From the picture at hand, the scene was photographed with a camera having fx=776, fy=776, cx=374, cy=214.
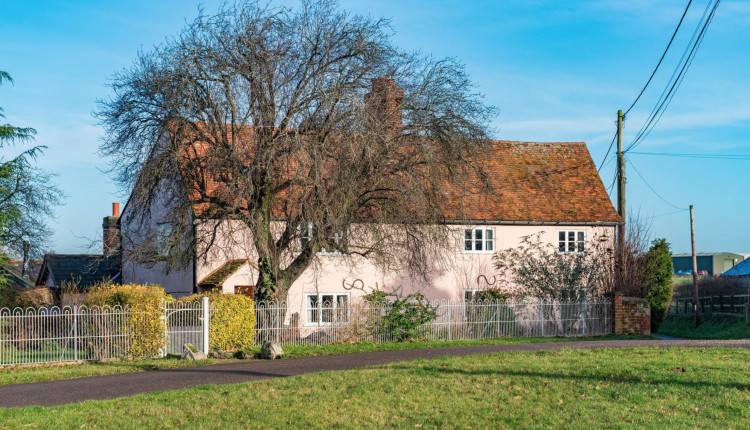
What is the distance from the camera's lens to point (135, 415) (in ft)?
39.2

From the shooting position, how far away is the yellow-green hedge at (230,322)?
838 inches

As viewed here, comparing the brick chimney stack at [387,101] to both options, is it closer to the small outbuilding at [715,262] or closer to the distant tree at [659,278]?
the distant tree at [659,278]

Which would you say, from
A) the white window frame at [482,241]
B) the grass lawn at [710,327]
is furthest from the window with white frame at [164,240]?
the grass lawn at [710,327]

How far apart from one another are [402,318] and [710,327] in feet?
68.8

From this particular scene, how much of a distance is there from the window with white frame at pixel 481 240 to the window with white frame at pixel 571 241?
3.00 m

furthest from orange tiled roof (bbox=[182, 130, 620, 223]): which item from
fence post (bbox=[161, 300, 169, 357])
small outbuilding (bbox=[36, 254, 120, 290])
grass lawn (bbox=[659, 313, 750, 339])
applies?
small outbuilding (bbox=[36, 254, 120, 290])

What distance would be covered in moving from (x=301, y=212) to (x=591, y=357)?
881 cm

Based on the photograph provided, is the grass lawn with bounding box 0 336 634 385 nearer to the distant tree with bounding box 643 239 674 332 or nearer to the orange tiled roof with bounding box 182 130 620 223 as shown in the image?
the orange tiled roof with bounding box 182 130 620 223

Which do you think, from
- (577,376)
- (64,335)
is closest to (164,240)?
(64,335)

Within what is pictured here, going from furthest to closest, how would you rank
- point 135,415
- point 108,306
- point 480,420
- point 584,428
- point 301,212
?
point 301,212, point 108,306, point 135,415, point 480,420, point 584,428

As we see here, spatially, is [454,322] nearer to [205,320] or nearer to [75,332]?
[205,320]

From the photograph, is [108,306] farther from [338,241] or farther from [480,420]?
[480,420]

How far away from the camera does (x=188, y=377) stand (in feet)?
53.9

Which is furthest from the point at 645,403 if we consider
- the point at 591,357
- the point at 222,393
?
the point at 222,393
